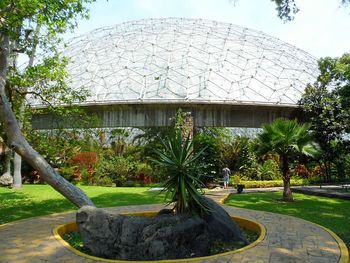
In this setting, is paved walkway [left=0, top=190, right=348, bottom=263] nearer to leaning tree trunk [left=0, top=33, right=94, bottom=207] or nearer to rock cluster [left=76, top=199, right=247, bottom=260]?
rock cluster [left=76, top=199, right=247, bottom=260]

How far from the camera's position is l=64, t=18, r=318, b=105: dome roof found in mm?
22188

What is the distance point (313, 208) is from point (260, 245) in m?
6.17

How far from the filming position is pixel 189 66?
24328 millimetres

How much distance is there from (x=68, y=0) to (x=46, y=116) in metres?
14.2

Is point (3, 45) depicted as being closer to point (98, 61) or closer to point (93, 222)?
point (93, 222)

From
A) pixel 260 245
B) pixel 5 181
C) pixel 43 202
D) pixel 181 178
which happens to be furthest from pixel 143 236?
pixel 5 181

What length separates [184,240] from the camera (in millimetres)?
6879

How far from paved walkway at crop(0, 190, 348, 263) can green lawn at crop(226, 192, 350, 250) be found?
806mm

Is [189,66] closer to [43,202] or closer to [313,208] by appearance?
[43,202]

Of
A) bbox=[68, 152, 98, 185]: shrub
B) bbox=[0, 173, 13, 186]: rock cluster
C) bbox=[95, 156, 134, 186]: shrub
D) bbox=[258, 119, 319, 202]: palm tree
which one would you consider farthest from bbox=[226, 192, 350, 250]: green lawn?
bbox=[0, 173, 13, 186]: rock cluster

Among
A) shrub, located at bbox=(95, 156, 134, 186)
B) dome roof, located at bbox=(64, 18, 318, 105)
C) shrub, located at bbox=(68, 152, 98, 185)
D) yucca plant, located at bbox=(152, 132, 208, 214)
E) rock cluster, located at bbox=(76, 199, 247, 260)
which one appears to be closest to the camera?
rock cluster, located at bbox=(76, 199, 247, 260)

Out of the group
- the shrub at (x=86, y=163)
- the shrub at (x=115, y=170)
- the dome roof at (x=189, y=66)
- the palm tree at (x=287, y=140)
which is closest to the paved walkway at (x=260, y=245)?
the palm tree at (x=287, y=140)

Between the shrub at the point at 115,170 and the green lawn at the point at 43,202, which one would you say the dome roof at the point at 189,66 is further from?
the green lawn at the point at 43,202

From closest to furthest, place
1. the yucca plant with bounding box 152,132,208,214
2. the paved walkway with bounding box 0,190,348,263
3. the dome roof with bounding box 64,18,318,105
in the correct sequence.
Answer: the paved walkway with bounding box 0,190,348,263
the yucca plant with bounding box 152,132,208,214
the dome roof with bounding box 64,18,318,105
